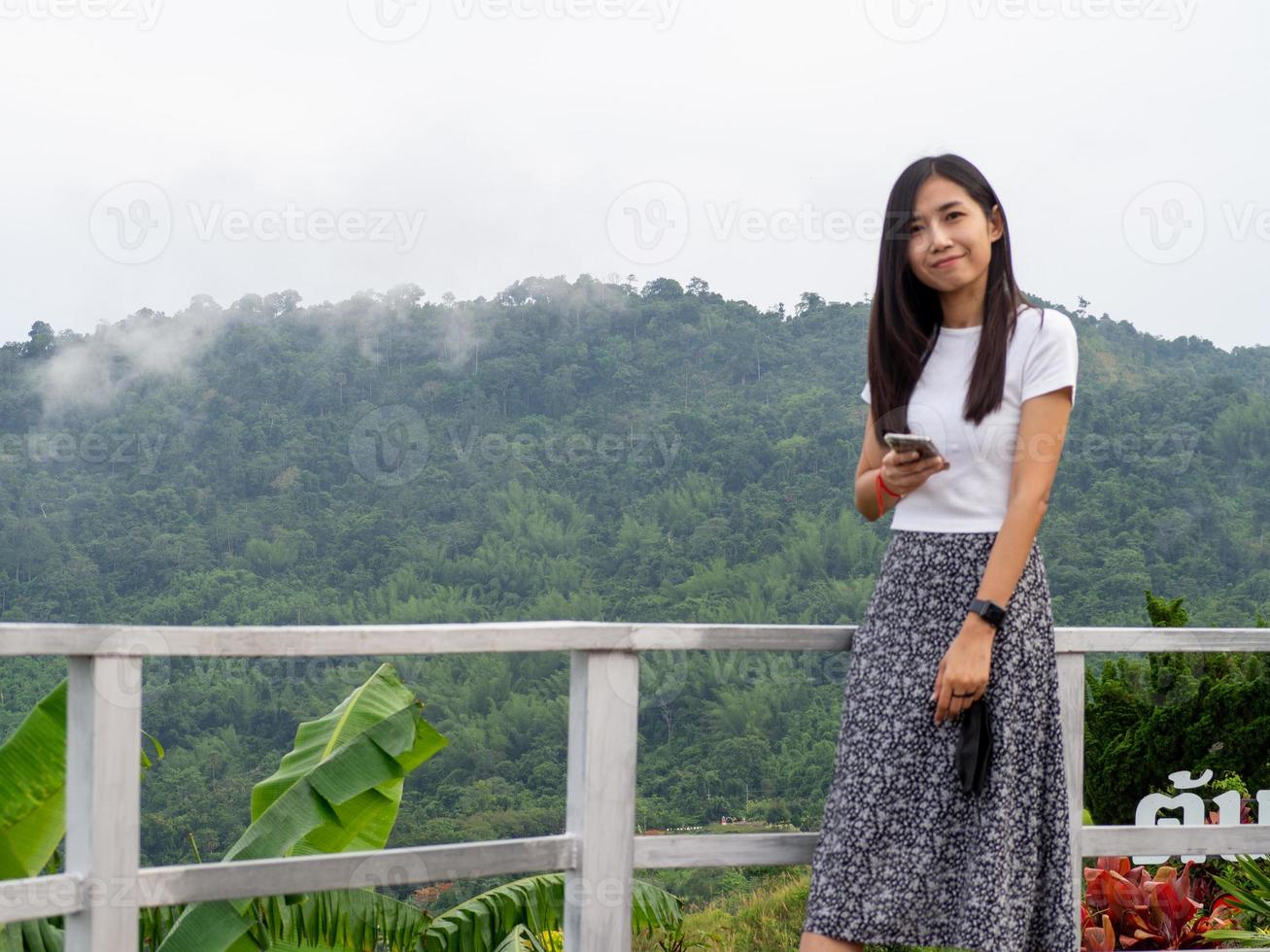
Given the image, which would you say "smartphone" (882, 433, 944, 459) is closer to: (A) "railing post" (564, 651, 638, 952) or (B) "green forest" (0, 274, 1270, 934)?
(A) "railing post" (564, 651, 638, 952)

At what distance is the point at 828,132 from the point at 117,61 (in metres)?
27.9

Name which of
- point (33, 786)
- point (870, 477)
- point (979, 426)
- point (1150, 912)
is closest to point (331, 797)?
point (33, 786)

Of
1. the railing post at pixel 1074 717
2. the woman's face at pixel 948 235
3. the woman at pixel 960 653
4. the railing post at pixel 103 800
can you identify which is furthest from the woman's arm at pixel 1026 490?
the railing post at pixel 103 800

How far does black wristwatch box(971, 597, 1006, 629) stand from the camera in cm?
191

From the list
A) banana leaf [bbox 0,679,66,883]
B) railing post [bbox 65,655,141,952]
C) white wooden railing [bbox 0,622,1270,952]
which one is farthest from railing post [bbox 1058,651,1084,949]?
banana leaf [bbox 0,679,66,883]

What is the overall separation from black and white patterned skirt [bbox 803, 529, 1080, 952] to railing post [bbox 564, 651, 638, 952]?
1.00 ft

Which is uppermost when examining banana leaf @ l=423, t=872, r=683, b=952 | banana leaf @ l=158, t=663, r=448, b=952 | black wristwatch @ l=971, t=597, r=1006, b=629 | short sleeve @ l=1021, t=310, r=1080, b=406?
short sleeve @ l=1021, t=310, r=1080, b=406

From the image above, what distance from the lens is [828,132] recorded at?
53.0 m

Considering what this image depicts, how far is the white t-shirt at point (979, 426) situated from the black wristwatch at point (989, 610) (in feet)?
0.45

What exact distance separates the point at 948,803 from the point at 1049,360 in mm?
665

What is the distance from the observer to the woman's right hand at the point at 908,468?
1953 millimetres

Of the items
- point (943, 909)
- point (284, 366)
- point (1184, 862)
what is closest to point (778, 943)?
point (1184, 862)

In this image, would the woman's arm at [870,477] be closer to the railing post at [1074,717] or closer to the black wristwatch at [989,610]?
the black wristwatch at [989,610]

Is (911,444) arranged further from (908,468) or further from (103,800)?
(103,800)
